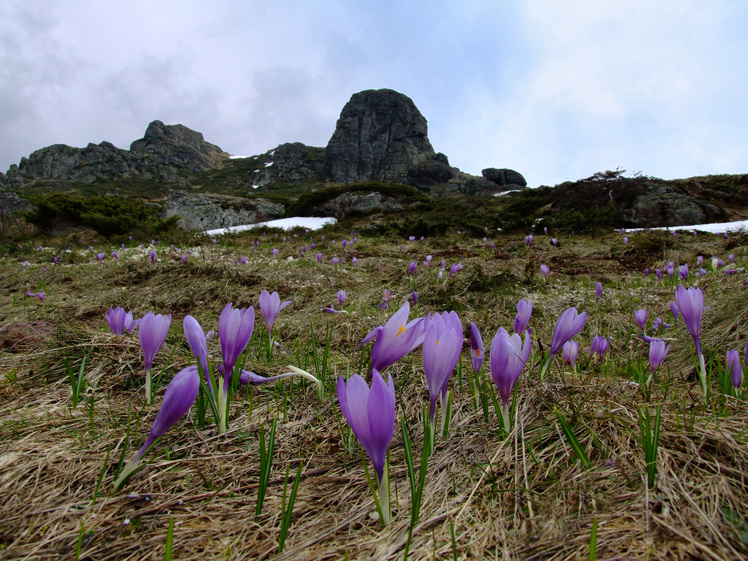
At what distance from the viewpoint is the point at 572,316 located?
1206 millimetres

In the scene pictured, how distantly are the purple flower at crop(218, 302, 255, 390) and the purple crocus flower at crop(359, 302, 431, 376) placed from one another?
0.38m

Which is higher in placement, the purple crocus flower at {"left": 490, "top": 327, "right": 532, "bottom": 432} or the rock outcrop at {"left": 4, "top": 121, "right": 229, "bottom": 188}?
the rock outcrop at {"left": 4, "top": 121, "right": 229, "bottom": 188}

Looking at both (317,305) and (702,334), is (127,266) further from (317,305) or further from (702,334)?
(702,334)

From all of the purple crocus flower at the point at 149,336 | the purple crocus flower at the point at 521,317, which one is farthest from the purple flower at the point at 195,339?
the purple crocus flower at the point at 521,317

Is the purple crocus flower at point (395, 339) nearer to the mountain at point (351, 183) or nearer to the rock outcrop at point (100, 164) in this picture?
the mountain at point (351, 183)

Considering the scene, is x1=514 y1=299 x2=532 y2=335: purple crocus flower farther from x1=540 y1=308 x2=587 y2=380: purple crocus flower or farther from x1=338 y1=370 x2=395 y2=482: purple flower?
x1=338 y1=370 x2=395 y2=482: purple flower

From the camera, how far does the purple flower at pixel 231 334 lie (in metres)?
1.04

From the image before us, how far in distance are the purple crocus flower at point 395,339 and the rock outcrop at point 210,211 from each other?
58.2 ft

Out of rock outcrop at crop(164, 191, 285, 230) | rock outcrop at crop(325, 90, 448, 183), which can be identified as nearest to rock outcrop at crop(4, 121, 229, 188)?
rock outcrop at crop(325, 90, 448, 183)

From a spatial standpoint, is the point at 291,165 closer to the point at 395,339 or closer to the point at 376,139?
the point at 376,139

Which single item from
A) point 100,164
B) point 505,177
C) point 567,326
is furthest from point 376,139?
point 567,326

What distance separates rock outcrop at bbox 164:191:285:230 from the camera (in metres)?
16.8

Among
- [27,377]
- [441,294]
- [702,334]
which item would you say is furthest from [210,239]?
[702,334]

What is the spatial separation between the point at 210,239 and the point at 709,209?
15729 mm
